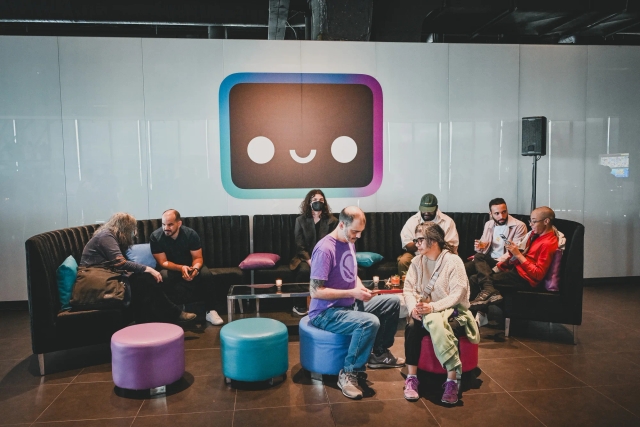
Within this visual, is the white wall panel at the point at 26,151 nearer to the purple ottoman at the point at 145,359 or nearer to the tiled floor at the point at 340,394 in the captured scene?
the tiled floor at the point at 340,394

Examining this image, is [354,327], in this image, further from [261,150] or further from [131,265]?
[261,150]

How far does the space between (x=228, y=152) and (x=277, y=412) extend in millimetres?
3941

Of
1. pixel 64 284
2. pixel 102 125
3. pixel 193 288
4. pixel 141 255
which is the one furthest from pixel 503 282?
pixel 102 125

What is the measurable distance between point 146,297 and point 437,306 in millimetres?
2928

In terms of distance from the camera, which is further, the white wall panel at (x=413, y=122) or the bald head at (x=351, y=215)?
the white wall panel at (x=413, y=122)

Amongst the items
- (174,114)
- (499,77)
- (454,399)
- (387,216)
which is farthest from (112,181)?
(499,77)

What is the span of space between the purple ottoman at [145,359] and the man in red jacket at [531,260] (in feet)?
9.54

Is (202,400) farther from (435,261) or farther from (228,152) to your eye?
(228,152)

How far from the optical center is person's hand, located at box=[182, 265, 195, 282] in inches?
212

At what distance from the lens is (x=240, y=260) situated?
6.48 m

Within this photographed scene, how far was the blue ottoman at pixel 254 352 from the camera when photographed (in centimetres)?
382

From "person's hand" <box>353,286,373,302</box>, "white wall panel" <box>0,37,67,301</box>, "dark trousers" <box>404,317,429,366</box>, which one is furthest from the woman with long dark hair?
"dark trousers" <box>404,317,429,366</box>

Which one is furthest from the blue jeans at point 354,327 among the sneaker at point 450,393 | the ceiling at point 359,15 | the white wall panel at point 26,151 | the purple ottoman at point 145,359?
the white wall panel at point 26,151

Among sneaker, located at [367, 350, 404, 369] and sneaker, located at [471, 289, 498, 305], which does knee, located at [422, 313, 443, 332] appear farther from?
sneaker, located at [471, 289, 498, 305]
